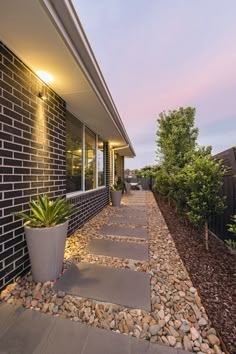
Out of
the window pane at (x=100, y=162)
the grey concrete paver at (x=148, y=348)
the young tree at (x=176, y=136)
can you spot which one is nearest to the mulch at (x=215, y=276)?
the grey concrete paver at (x=148, y=348)

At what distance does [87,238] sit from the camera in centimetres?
363

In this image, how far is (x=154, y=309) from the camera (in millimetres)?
1771

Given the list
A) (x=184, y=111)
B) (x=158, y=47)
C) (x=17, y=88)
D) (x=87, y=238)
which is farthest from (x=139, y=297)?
(x=184, y=111)

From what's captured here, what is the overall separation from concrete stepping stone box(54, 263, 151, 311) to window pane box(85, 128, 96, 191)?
2.97m

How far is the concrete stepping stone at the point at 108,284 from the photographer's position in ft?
6.20

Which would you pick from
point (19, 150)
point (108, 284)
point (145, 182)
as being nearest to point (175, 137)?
point (145, 182)

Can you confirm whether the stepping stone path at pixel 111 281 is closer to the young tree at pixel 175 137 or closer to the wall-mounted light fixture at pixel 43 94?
the wall-mounted light fixture at pixel 43 94

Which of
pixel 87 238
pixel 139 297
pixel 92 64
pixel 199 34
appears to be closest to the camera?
pixel 139 297

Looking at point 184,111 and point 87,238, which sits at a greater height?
point 184,111

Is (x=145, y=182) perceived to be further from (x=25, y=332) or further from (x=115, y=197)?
(x=25, y=332)

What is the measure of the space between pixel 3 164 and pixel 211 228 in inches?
192

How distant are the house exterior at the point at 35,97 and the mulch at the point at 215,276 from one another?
231 centimetres

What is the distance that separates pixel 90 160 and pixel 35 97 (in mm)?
3153

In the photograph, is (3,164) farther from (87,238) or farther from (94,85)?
(87,238)
